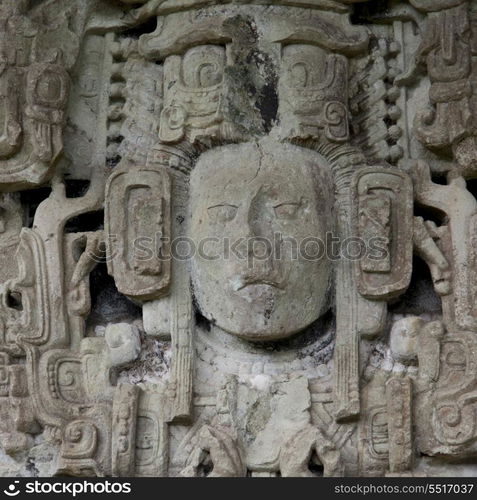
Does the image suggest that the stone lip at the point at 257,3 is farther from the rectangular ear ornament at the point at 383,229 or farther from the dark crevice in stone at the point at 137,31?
the rectangular ear ornament at the point at 383,229

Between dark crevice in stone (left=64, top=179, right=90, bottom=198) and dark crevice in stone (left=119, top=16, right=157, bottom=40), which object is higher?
dark crevice in stone (left=119, top=16, right=157, bottom=40)

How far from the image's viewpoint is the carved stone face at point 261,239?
785cm

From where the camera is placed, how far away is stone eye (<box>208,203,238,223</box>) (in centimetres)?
795

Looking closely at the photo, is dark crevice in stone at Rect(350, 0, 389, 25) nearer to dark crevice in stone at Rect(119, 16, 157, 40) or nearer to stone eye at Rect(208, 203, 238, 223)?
dark crevice in stone at Rect(119, 16, 157, 40)

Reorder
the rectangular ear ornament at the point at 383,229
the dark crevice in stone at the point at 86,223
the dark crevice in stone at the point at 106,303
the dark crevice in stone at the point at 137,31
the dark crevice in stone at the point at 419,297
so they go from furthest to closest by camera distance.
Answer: the dark crevice in stone at the point at 137,31 < the dark crevice in stone at the point at 86,223 < the dark crevice in stone at the point at 106,303 < the dark crevice in stone at the point at 419,297 < the rectangular ear ornament at the point at 383,229

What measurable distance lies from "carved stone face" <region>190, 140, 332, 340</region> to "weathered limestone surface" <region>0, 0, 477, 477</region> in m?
0.01

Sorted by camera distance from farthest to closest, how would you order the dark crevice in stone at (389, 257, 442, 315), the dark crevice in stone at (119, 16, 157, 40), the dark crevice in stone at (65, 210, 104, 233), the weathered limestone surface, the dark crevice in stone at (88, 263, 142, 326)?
1. the dark crevice in stone at (119, 16, 157, 40)
2. the dark crevice in stone at (65, 210, 104, 233)
3. the dark crevice in stone at (88, 263, 142, 326)
4. the dark crevice in stone at (389, 257, 442, 315)
5. the weathered limestone surface

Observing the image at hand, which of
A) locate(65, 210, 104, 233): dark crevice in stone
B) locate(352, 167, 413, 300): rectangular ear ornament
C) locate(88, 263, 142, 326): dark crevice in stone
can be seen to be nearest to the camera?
locate(352, 167, 413, 300): rectangular ear ornament

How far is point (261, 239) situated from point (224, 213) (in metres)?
0.23

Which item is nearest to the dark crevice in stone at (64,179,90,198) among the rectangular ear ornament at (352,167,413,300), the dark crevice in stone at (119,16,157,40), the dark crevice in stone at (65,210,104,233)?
the dark crevice in stone at (65,210,104,233)

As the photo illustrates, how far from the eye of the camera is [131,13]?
334 inches

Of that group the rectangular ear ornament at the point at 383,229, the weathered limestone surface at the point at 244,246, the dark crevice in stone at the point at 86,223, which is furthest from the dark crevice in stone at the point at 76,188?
the rectangular ear ornament at the point at 383,229

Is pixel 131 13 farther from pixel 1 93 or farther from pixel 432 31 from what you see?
pixel 432 31
